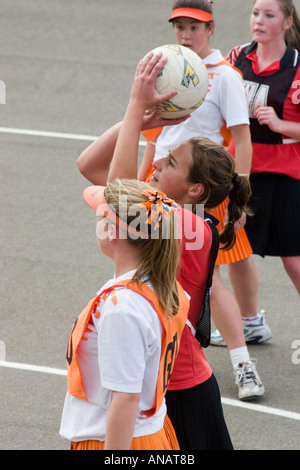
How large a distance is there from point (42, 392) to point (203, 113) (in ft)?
6.94

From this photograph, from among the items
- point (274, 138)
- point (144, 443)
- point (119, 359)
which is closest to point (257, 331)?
point (274, 138)

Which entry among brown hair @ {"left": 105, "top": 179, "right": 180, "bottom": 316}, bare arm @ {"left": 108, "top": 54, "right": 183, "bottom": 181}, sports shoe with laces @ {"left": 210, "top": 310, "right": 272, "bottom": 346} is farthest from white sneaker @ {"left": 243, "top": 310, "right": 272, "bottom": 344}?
brown hair @ {"left": 105, "top": 179, "right": 180, "bottom": 316}

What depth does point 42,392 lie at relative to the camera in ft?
16.7

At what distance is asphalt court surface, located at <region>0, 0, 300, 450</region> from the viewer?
4969 millimetres

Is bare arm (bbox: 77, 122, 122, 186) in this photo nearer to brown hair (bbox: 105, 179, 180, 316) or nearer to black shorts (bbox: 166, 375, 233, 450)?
brown hair (bbox: 105, 179, 180, 316)

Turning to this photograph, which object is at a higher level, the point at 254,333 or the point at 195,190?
the point at 195,190

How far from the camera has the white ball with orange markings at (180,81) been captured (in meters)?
3.83

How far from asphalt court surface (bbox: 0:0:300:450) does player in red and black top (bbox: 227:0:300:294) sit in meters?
0.85

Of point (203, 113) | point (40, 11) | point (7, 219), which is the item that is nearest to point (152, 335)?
point (203, 113)

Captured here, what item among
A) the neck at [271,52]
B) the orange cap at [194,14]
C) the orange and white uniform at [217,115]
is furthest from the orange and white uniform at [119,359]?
the neck at [271,52]

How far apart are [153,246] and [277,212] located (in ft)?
8.95

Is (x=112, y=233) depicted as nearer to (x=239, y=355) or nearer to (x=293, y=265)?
(x=239, y=355)

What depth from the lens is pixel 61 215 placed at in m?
7.68

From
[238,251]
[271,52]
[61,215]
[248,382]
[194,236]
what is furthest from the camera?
[61,215]
